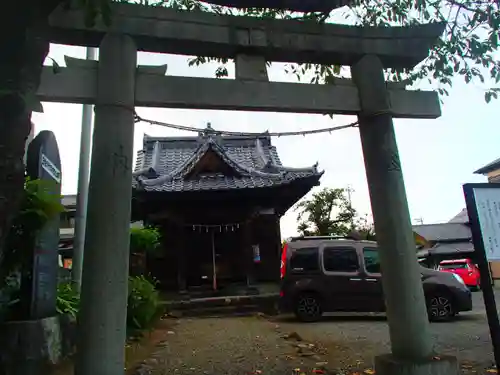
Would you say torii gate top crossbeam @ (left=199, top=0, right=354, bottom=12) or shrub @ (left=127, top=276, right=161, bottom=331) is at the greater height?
torii gate top crossbeam @ (left=199, top=0, right=354, bottom=12)

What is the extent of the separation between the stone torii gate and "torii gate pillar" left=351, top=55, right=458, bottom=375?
0.01 meters

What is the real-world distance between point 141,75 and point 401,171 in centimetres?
312

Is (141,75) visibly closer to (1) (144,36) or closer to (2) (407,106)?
(1) (144,36)

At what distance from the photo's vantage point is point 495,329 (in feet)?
13.4

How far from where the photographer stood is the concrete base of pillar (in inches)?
157

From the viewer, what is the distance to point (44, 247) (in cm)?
452

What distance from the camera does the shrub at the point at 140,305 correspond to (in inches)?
274

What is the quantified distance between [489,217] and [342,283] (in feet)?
19.6

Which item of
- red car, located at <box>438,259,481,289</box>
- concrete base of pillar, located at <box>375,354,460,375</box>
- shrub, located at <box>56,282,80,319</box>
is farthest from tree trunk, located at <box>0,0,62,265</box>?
red car, located at <box>438,259,481,289</box>

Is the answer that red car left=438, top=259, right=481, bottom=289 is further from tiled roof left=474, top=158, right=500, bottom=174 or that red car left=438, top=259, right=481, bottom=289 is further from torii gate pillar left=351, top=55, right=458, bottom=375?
torii gate pillar left=351, top=55, right=458, bottom=375

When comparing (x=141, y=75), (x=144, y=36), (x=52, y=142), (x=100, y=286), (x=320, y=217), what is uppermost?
(x=320, y=217)

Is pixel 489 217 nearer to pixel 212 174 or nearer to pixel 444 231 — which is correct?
pixel 212 174

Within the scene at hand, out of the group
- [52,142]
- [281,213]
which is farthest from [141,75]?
[281,213]

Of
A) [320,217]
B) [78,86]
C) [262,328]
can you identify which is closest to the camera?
[78,86]
